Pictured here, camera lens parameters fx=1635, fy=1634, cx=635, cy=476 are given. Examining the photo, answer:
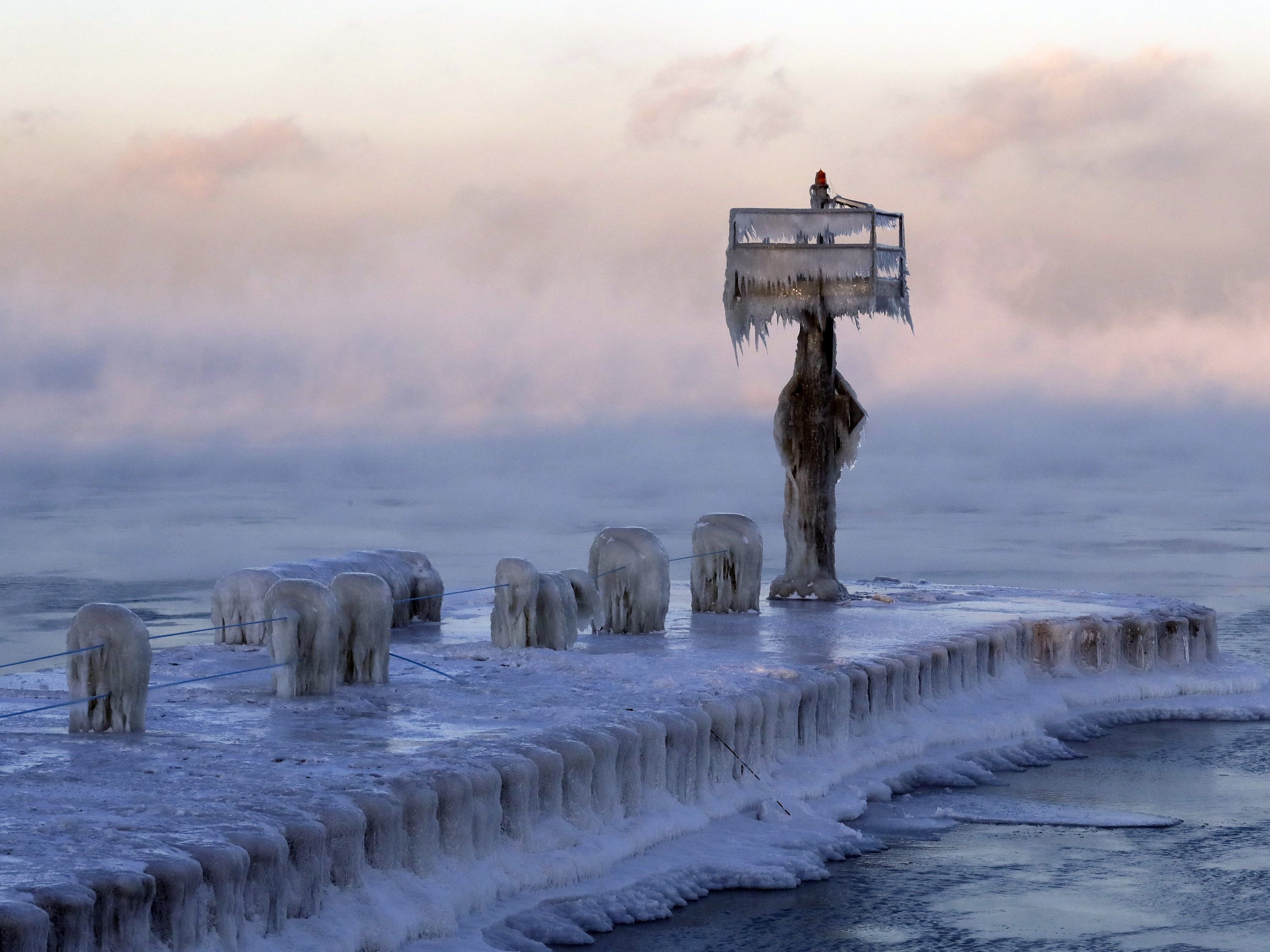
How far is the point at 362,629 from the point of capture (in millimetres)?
12141

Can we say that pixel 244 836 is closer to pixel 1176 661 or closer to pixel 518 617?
pixel 518 617

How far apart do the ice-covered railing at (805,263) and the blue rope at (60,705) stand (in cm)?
1001

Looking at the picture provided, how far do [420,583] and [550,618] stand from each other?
10.3 ft

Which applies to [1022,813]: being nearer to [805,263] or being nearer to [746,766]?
[746,766]

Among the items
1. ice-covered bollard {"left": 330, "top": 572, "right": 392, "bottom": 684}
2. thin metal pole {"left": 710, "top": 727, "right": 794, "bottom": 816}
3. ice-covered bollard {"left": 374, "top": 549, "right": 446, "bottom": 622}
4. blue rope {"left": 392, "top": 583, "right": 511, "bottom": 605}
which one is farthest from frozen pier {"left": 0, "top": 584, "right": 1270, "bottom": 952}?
ice-covered bollard {"left": 374, "top": 549, "right": 446, "bottom": 622}

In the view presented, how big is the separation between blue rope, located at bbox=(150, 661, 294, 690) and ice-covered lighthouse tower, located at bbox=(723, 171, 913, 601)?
8189 millimetres

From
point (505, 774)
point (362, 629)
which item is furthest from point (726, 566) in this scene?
point (505, 774)

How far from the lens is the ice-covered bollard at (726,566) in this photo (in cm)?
1783

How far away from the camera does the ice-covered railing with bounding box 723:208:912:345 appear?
18.9m

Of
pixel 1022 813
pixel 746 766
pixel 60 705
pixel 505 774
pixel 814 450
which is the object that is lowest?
pixel 1022 813

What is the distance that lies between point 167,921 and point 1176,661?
13.4 meters

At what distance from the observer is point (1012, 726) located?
46.7 feet

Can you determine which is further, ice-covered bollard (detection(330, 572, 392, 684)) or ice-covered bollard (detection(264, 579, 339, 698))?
ice-covered bollard (detection(330, 572, 392, 684))

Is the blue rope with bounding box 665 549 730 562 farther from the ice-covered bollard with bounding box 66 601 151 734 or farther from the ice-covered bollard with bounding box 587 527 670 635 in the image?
the ice-covered bollard with bounding box 66 601 151 734
